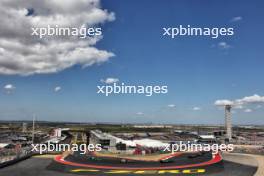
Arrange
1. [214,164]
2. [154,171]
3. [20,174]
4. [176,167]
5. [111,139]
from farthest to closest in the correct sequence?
[111,139]
[214,164]
[176,167]
[154,171]
[20,174]

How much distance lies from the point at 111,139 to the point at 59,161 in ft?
143

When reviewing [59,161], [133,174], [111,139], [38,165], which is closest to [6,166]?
[38,165]

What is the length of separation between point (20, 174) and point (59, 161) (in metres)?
12.5

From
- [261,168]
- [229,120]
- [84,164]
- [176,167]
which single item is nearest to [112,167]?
[84,164]

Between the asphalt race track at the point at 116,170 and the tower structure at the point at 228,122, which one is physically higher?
the tower structure at the point at 228,122

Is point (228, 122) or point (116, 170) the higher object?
point (228, 122)

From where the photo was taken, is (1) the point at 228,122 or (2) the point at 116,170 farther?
(1) the point at 228,122

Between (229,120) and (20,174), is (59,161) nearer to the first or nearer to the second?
(20,174)

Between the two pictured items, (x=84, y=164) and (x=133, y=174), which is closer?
(x=133, y=174)

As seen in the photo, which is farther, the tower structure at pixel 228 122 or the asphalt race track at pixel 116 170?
the tower structure at pixel 228 122

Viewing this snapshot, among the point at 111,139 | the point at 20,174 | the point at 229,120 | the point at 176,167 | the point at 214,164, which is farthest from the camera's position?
the point at 229,120

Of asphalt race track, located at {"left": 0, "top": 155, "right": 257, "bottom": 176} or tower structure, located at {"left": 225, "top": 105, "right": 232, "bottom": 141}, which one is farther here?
tower structure, located at {"left": 225, "top": 105, "right": 232, "bottom": 141}

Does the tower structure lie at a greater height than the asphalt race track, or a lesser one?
greater

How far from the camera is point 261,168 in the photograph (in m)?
48.5
